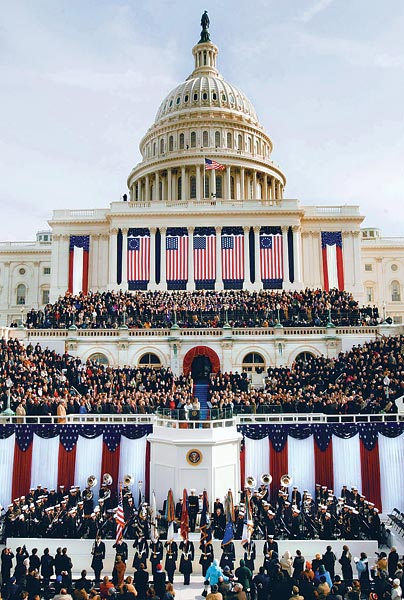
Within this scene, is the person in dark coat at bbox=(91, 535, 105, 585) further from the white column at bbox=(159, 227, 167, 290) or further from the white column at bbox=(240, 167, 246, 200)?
the white column at bbox=(240, 167, 246, 200)

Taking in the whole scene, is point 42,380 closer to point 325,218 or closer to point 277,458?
point 277,458

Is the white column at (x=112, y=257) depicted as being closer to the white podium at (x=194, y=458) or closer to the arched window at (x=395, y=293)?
the white podium at (x=194, y=458)

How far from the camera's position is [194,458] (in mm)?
26500

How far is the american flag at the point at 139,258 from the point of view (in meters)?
63.8

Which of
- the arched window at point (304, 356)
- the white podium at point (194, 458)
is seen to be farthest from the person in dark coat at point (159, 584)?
the arched window at point (304, 356)

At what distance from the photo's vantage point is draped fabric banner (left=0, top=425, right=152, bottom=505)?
29.3 metres

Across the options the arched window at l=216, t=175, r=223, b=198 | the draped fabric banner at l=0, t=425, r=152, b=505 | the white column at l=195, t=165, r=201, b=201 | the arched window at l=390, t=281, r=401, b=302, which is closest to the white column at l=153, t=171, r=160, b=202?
the white column at l=195, t=165, r=201, b=201

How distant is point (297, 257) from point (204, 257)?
403 inches

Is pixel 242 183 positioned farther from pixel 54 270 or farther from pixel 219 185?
pixel 54 270

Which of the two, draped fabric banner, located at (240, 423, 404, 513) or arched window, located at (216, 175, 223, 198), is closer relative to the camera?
draped fabric banner, located at (240, 423, 404, 513)

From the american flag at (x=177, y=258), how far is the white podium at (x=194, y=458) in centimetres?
3676

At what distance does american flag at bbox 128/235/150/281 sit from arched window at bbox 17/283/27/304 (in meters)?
30.7

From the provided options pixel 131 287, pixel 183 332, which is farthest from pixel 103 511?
pixel 131 287

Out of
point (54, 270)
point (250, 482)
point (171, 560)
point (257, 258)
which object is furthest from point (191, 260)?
point (171, 560)
